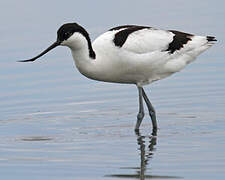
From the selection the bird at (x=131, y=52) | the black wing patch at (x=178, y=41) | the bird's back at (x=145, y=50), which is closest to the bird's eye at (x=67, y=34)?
the bird at (x=131, y=52)

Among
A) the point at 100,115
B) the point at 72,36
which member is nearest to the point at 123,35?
the point at 72,36

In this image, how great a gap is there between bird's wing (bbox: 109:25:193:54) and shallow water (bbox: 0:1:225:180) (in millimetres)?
1009

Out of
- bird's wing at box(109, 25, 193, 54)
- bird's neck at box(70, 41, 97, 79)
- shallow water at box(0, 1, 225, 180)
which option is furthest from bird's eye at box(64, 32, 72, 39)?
shallow water at box(0, 1, 225, 180)

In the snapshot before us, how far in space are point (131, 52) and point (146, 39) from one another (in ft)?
1.37

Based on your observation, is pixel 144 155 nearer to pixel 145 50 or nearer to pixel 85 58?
pixel 85 58

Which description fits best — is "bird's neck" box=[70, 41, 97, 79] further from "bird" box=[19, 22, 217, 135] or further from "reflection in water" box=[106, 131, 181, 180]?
"reflection in water" box=[106, 131, 181, 180]

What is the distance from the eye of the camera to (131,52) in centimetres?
1318

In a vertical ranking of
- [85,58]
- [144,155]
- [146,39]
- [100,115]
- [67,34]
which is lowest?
[100,115]

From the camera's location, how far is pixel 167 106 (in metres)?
14.6

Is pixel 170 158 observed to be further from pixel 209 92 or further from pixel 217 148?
pixel 209 92

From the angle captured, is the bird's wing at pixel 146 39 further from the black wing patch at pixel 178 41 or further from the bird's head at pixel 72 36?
the bird's head at pixel 72 36

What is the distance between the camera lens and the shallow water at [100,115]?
444 inches

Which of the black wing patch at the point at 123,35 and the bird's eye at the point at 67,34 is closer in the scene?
the bird's eye at the point at 67,34

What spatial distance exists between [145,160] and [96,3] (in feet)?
28.6
